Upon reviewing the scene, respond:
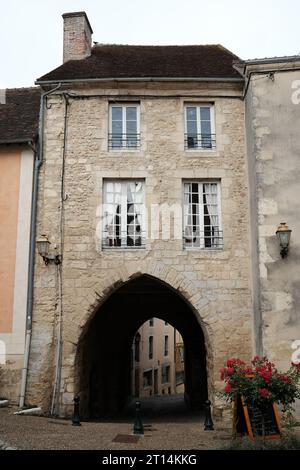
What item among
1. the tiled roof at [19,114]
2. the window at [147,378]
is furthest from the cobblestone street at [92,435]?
the window at [147,378]

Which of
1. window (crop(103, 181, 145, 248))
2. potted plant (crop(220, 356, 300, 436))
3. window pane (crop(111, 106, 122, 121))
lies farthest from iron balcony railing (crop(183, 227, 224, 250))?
potted plant (crop(220, 356, 300, 436))

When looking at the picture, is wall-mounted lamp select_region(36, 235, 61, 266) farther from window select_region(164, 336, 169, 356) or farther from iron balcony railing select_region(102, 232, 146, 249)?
window select_region(164, 336, 169, 356)

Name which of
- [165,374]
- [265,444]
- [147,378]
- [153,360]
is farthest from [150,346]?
[265,444]

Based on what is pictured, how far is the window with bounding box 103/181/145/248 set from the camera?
9734mm

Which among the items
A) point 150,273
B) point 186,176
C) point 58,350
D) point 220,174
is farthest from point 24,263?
point 220,174

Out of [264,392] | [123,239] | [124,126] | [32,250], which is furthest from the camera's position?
[124,126]

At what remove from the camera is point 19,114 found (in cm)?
1101

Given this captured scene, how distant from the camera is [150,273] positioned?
9477 millimetres

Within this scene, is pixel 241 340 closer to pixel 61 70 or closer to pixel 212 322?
pixel 212 322

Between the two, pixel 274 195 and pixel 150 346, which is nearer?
pixel 274 195

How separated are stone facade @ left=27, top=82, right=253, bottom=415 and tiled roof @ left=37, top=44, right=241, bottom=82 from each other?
0.27 meters

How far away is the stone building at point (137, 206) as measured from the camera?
30.7 feet

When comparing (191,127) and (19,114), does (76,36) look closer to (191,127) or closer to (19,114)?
(19,114)

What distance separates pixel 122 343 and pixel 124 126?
25.9 ft
